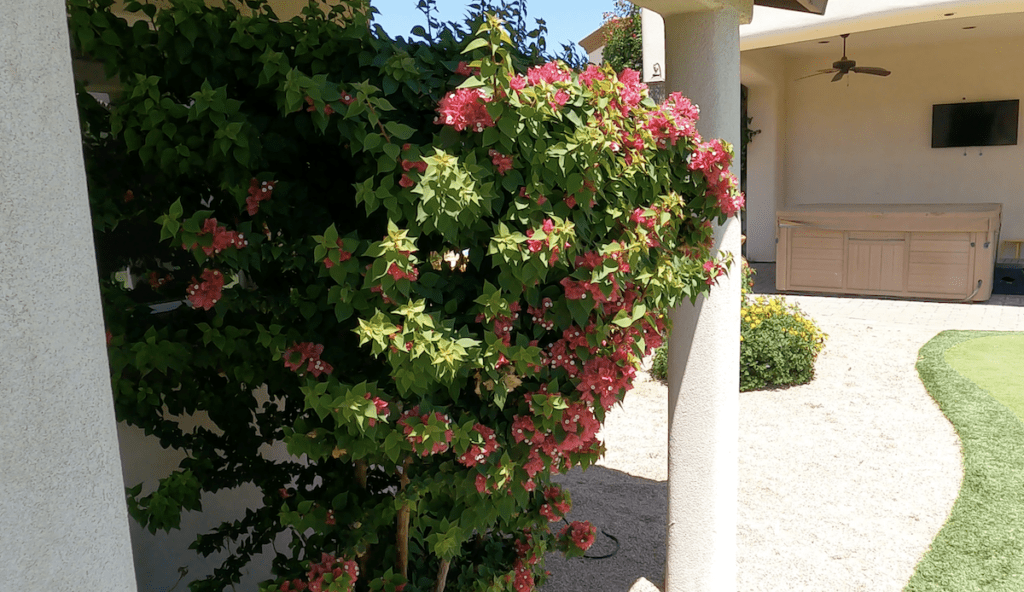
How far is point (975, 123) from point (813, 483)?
965 centimetres

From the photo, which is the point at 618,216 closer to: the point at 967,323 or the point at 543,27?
the point at 543,27

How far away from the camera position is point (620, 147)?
2195 millimetres

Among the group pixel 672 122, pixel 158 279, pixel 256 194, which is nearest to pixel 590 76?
pixel 672 122

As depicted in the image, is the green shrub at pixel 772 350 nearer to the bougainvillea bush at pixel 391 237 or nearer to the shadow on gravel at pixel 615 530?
the shadow on gravel at pixel 615 530

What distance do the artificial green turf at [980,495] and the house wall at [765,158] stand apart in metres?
6.52

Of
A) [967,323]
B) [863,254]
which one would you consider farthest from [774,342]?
[863,254]

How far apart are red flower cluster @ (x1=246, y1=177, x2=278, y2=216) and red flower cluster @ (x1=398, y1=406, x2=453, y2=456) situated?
2.16 ft

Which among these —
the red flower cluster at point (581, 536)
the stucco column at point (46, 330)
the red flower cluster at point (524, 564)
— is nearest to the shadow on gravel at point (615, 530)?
the red flower cluster at point (581, 536)

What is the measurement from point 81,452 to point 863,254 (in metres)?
10.9

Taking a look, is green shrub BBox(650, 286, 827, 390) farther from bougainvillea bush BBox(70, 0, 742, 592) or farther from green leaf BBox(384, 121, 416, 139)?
green leaf BBox(384, 121, 416, 139)

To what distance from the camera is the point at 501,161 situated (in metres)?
1.96

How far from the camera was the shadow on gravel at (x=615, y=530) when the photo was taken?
12.9 feet

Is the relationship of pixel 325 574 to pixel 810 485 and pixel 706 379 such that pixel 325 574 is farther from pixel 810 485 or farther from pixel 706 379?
pixel 810 485

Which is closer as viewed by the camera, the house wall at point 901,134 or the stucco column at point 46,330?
the stucco column at point 46,330
